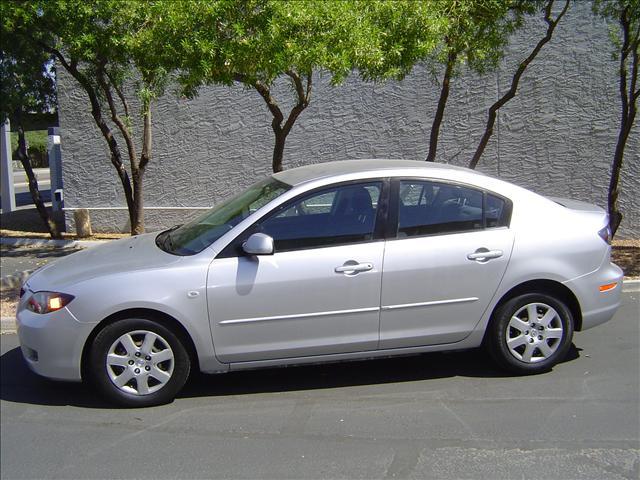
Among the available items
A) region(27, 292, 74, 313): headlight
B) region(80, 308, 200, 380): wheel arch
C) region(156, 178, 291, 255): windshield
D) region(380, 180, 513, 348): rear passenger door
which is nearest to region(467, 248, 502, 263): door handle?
region(380, 180, 513, 348): rear passenger door

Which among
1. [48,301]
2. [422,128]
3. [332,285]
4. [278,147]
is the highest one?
[422,128]

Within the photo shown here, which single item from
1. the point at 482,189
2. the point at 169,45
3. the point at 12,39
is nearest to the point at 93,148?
the point at 12,39

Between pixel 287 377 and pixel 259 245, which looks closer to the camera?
pixel 259 245

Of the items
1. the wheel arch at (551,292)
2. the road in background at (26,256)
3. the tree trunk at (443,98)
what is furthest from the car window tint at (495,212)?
the road in background at (26,256)

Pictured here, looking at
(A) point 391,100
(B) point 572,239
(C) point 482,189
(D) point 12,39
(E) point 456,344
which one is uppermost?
(D) point 12,39

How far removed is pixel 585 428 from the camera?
190 inches

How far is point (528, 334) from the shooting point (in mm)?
5602

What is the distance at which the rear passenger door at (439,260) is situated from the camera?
17.5 feet

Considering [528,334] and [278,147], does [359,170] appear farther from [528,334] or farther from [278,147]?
[278,147]

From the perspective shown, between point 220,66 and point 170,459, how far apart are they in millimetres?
4183

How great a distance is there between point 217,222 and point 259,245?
752 millimetres

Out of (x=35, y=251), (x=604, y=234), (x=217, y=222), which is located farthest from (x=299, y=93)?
(x=35, y=251)

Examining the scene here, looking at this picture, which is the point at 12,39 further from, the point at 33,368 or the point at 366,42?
the point at 33,368

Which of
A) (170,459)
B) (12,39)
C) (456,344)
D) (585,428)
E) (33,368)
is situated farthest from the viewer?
(12,39)
